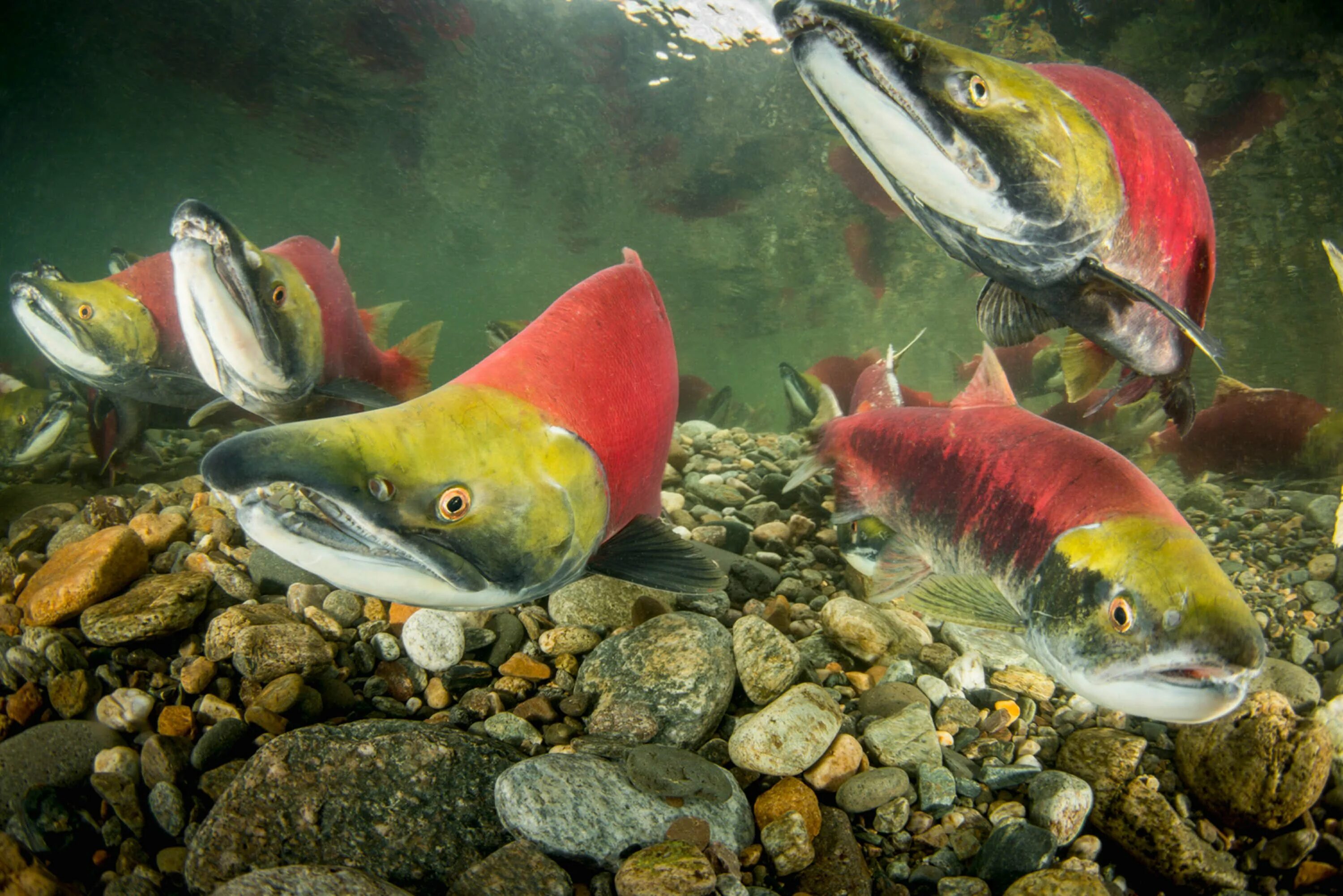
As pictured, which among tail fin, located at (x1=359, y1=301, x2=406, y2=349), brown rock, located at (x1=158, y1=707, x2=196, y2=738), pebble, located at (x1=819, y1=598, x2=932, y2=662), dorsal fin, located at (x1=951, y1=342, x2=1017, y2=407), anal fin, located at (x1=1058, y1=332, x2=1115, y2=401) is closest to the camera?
brown rock, located at (x1=158, y1=707, x2=196, y2=738)

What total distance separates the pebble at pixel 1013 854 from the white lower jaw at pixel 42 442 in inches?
254

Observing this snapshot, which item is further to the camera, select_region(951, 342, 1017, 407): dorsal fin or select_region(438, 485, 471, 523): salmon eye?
select_region(951, 342, 1017, 407): dorsal fin

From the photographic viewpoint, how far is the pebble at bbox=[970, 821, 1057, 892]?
1.66m

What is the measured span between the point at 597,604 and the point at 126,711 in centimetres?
168

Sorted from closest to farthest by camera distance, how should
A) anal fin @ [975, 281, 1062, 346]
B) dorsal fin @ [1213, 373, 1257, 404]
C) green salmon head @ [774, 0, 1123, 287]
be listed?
green salmon head @ [774, 0, 1123, 287], anal fin @ [975, 281, 1062, 346], dorsal fin @ [1213, 373, 1257, 404]

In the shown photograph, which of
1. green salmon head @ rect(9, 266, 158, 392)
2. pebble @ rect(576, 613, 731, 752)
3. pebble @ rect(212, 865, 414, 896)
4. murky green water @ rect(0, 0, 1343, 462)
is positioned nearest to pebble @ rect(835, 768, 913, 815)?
pebble @ rect(576, 613, 731, 752)

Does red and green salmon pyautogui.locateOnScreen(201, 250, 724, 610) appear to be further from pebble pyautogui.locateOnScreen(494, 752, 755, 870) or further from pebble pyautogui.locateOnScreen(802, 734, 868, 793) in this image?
pebble pyautogui.locateOnScreen(802, 734, 868, 793)

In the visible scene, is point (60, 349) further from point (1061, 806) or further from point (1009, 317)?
point (1061, 806)

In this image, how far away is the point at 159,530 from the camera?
280cm

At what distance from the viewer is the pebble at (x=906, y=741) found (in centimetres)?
199

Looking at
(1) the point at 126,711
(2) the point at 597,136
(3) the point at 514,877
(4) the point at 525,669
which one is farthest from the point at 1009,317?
(2) the point at 597,136

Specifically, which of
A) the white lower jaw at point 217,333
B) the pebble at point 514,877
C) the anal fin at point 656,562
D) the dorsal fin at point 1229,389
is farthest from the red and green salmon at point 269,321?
the dorsal fin at point 1229,389

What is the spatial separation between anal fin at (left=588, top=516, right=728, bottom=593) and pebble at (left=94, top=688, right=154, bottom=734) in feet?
5.44

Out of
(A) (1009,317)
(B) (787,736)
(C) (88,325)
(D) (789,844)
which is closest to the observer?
(D) (789,844)
